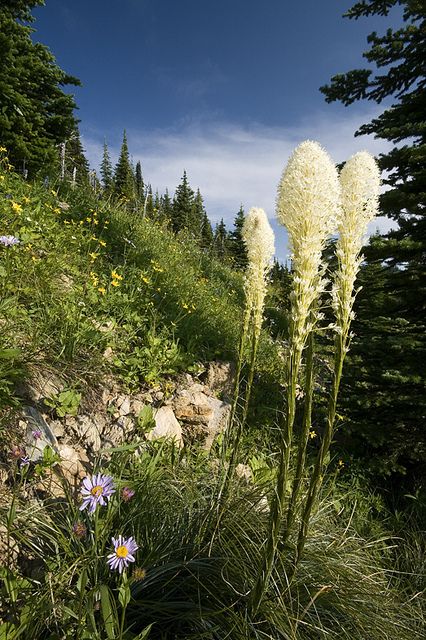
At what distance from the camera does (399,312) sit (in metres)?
5.06

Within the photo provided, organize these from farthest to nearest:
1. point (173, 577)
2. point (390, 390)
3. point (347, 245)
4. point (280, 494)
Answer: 1. point (390, 390)
2. point (173, 577)
3. point (347, 245)
4. point (280, 494)

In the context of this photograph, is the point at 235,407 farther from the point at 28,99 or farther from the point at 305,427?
the point at 28,99

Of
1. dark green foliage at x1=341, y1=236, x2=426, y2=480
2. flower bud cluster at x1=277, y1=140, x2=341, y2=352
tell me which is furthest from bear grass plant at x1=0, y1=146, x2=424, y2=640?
dark green foliage at x1=341, y1=236, x2=426, y2=480

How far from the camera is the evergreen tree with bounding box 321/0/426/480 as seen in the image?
14.8 ft

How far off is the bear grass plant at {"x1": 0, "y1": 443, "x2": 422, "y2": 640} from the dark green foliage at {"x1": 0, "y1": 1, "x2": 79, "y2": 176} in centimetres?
823

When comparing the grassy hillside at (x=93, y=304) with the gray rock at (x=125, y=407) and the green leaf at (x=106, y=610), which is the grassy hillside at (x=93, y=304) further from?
the green leaf at (x=106, y=610)

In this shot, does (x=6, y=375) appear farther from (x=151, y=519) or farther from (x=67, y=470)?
(x=151, y=519)

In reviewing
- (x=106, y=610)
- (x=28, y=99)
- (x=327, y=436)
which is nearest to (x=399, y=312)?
(x=327, y=436)

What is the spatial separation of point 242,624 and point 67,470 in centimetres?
160

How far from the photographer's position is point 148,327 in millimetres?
4590

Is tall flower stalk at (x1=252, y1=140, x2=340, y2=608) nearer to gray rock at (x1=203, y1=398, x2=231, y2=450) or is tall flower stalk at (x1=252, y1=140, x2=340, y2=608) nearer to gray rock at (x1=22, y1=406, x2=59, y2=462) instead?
gray rock at (x1=22, y1=406, x2=59, y2=462)

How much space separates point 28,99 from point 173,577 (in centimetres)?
1035

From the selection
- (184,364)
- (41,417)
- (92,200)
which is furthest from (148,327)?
(92,200)

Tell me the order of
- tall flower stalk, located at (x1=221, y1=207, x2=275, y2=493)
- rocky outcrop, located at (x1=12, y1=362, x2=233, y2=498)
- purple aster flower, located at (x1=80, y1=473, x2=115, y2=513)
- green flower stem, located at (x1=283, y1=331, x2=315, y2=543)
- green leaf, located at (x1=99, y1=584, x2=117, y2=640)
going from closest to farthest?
green leaf, located at (x1=99, y1=584, x2=117, y2=640) < purple aster flower, located at (x1=80, y1=473, x2=115, y2=513) < green flower stem, located at (x1=283, y1=331, x2=315, y2=543) < rocky outcrop, located at (x1=12, y1=362, x2=233, y2=498) < tall flower stalk, located at (x1=221, y1=207, x2=275, y2=493)
